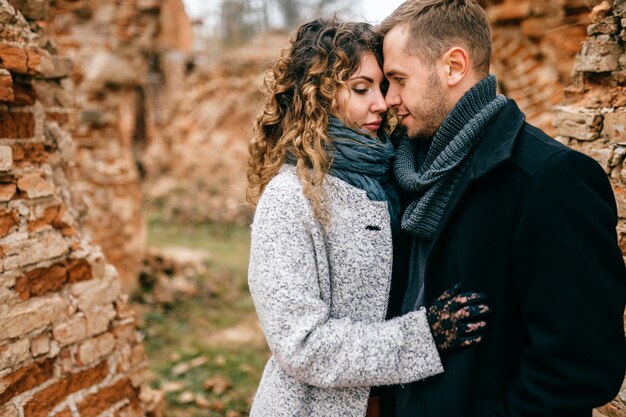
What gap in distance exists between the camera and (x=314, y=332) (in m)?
1.72

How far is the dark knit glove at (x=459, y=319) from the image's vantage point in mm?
1663

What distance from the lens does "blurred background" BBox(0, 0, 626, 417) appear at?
2.37m

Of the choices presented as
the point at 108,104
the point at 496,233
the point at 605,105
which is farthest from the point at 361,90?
the point at 108,104

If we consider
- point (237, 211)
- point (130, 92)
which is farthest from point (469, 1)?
point (237, 211)

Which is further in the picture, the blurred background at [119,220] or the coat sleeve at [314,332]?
the blurred background at [119,220]

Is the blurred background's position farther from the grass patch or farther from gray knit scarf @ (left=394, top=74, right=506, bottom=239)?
gray knit scarf @ (left=394, top=74, right=506, bottom=239)

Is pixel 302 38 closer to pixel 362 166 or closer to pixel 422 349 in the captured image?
pixel 362 166

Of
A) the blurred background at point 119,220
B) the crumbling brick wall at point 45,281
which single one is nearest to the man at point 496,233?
the blurred background at point 119,220

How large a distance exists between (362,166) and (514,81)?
3.66m

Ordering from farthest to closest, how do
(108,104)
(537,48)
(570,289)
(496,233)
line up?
(108,104) < (537,48) < (496,233) < (570,289)

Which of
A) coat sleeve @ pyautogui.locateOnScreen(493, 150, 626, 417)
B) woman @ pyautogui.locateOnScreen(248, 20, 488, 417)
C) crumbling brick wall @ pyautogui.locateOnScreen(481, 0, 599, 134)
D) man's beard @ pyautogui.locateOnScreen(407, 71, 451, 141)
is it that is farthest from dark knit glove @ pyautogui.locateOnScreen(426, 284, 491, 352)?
crumbling brick wall @ pyautogui.locateOnScreen(481, 0, 599, 134)

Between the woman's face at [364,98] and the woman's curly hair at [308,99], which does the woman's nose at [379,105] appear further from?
the woman's curly hair at [308,99]

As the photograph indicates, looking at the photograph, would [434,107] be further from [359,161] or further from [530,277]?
[530,277]

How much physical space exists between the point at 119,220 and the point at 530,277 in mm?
6751
